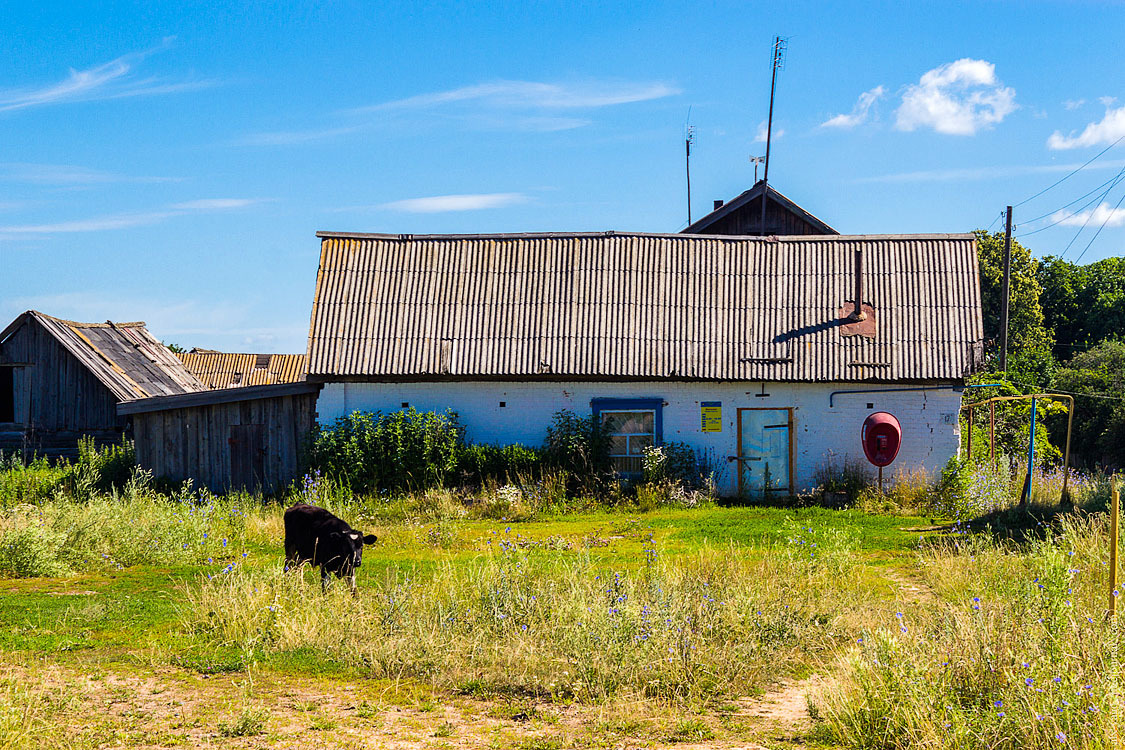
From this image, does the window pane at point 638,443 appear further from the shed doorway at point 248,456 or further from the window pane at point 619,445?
the shed doorway at point 248,456

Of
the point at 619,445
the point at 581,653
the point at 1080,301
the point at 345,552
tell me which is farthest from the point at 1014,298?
the point at 581,653

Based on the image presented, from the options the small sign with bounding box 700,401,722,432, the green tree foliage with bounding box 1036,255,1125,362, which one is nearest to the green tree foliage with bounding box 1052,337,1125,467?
the green tree foliage with bounding box 1036,255,1125,362

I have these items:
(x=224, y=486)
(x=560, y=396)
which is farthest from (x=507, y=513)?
(x=224, y=486)

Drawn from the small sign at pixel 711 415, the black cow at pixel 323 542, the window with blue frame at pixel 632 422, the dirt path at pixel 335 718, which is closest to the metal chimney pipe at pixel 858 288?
the small sign at pixel 711 415

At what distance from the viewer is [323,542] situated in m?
10.7

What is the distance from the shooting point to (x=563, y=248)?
74.5ft

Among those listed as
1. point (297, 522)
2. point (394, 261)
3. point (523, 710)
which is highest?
point (394, 261)

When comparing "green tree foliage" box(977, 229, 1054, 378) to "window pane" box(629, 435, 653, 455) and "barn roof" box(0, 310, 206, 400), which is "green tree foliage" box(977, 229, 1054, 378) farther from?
"barn roof" box(0, 310, 206, 400)

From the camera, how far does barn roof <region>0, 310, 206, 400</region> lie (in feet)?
81.4

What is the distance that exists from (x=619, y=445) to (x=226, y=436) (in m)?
7.80

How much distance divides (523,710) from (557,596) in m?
2.04

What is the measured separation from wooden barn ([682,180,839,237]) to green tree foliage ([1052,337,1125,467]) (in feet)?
37.9

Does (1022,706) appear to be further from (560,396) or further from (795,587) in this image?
(560,396)

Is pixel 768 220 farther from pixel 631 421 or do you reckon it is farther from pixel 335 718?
pixel 335 718
